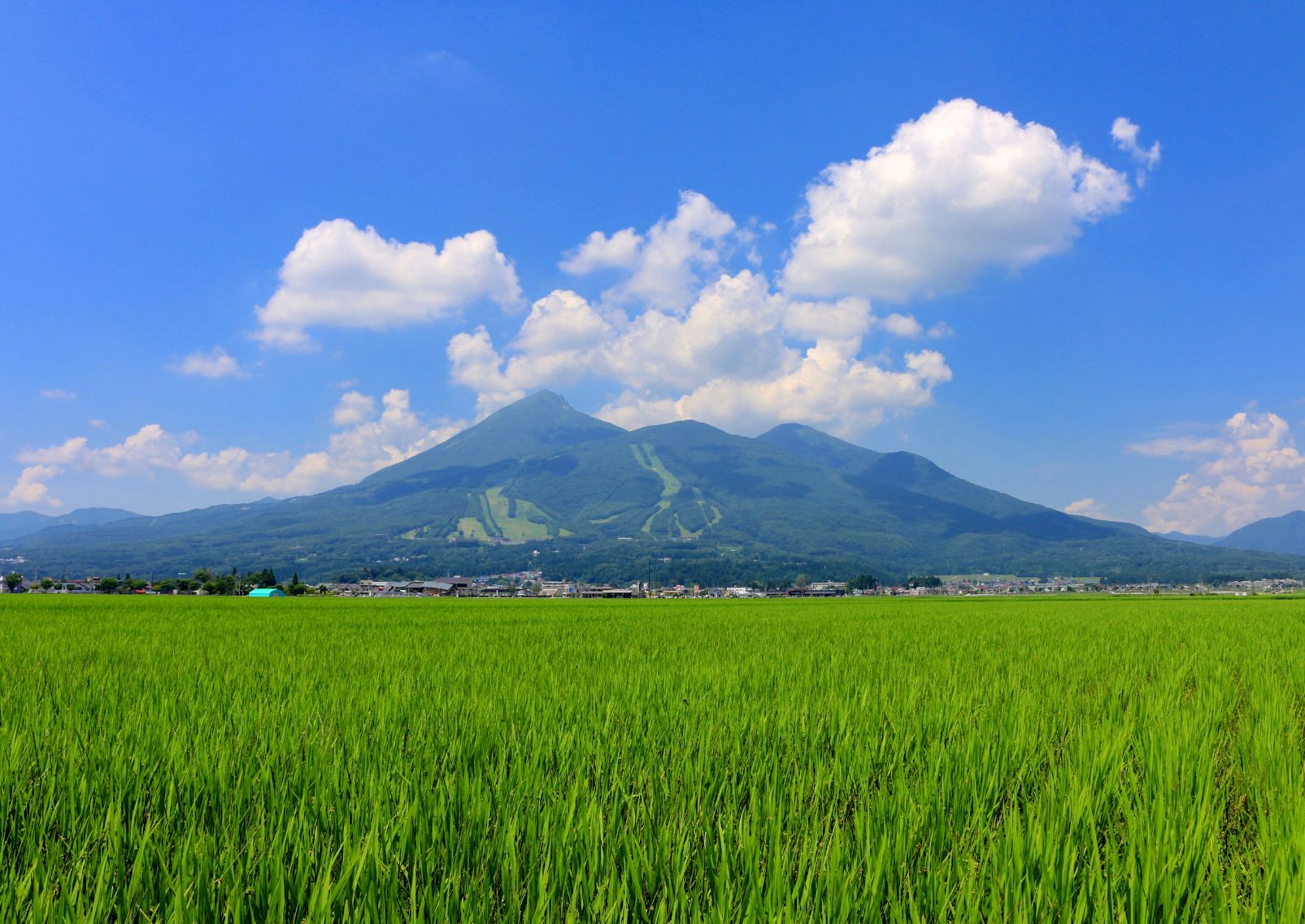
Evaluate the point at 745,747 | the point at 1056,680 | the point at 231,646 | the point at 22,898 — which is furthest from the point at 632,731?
the point at 231,646

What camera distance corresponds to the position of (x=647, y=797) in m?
2.89

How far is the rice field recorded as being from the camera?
1.90 m

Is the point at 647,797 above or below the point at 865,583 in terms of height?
above

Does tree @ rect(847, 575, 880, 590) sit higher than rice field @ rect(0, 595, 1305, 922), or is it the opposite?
rice field @ rect(0, 595, 1305, 922)

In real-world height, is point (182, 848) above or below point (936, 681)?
above

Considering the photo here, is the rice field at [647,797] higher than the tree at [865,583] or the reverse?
higher

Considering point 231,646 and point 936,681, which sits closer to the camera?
point 936,681

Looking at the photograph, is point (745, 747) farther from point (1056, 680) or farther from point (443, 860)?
point (1056, 680)

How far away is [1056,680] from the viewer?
6.68 meters

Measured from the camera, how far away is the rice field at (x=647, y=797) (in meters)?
1.90

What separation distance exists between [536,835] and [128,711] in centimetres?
372

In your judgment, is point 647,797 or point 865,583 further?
point 865,583

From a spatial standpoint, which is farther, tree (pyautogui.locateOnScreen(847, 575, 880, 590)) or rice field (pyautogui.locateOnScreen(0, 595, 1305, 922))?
tree (pyautogui.locateOnScreen(847, 575, 880, 590))

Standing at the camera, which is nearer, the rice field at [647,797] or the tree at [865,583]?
the rice field at [647,797]
